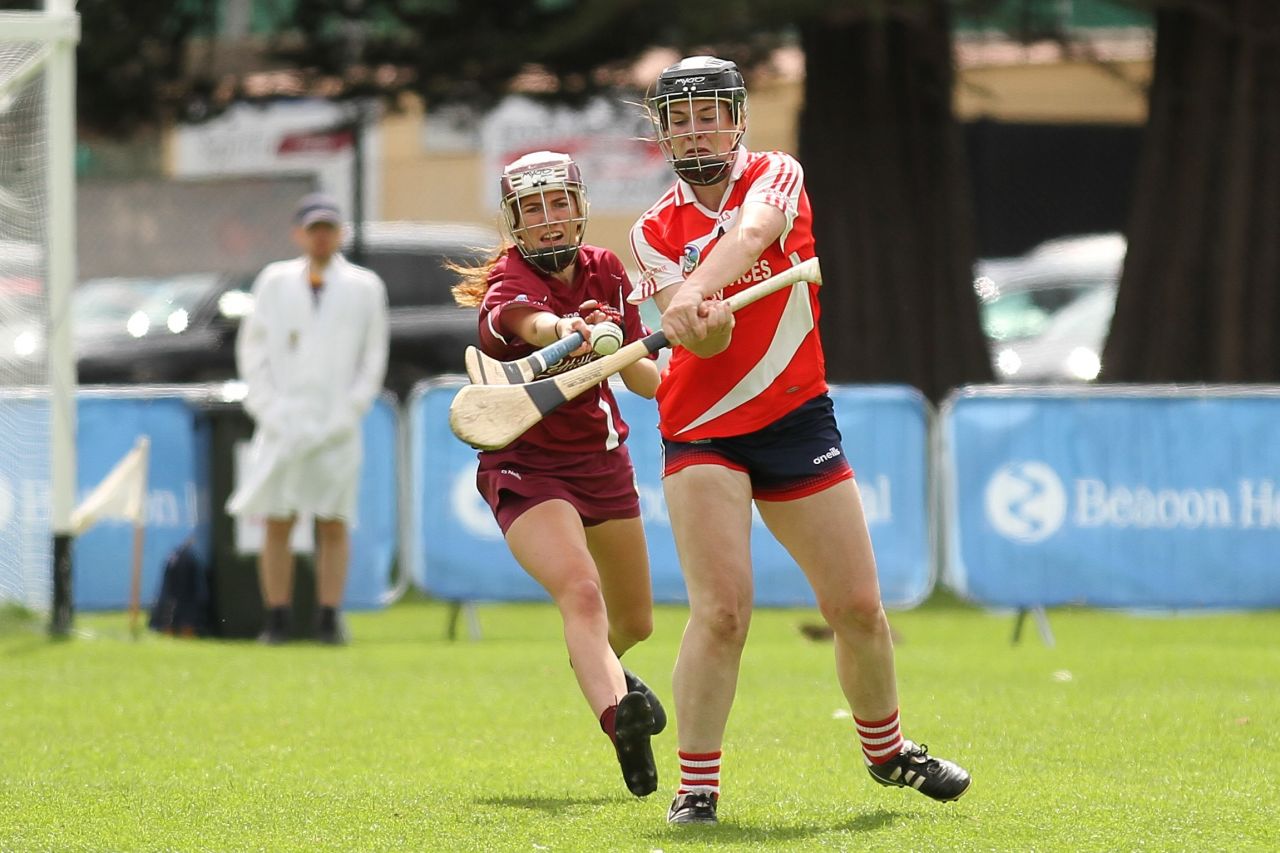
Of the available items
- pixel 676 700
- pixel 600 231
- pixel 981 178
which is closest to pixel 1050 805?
pixel 676 700

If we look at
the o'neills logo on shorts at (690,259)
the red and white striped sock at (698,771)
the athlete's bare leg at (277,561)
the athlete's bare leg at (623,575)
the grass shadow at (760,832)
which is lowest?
the athlete's bare leg at (277,561)

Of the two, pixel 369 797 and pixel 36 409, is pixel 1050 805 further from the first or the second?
pixel 36 409

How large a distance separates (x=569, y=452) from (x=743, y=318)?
915 millimetres

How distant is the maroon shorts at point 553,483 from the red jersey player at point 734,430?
0.61 m

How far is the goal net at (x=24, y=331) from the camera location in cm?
1075

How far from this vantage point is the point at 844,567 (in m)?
5.63

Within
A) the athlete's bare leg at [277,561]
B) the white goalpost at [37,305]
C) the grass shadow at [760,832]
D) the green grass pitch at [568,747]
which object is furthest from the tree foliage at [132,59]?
the grass shadow at [760,832]

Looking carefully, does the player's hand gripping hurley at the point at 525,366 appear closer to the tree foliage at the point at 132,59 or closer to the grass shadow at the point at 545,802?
the grass shadow at the point at 545,802

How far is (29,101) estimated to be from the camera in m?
10.8

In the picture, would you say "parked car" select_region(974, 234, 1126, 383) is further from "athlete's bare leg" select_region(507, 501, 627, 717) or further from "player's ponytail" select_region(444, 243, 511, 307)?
"athlete's bare leg" select_region(507, 501, 627, 717)

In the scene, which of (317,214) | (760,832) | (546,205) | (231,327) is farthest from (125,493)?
(231,327)

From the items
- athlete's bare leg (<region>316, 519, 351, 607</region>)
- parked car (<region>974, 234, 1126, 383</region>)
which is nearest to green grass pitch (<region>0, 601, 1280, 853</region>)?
athlete's bare leg (<region>316, 519, 351, 607</region>)

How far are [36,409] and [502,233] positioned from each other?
5.78 metres

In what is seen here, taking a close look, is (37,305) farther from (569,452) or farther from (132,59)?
(132,59)
